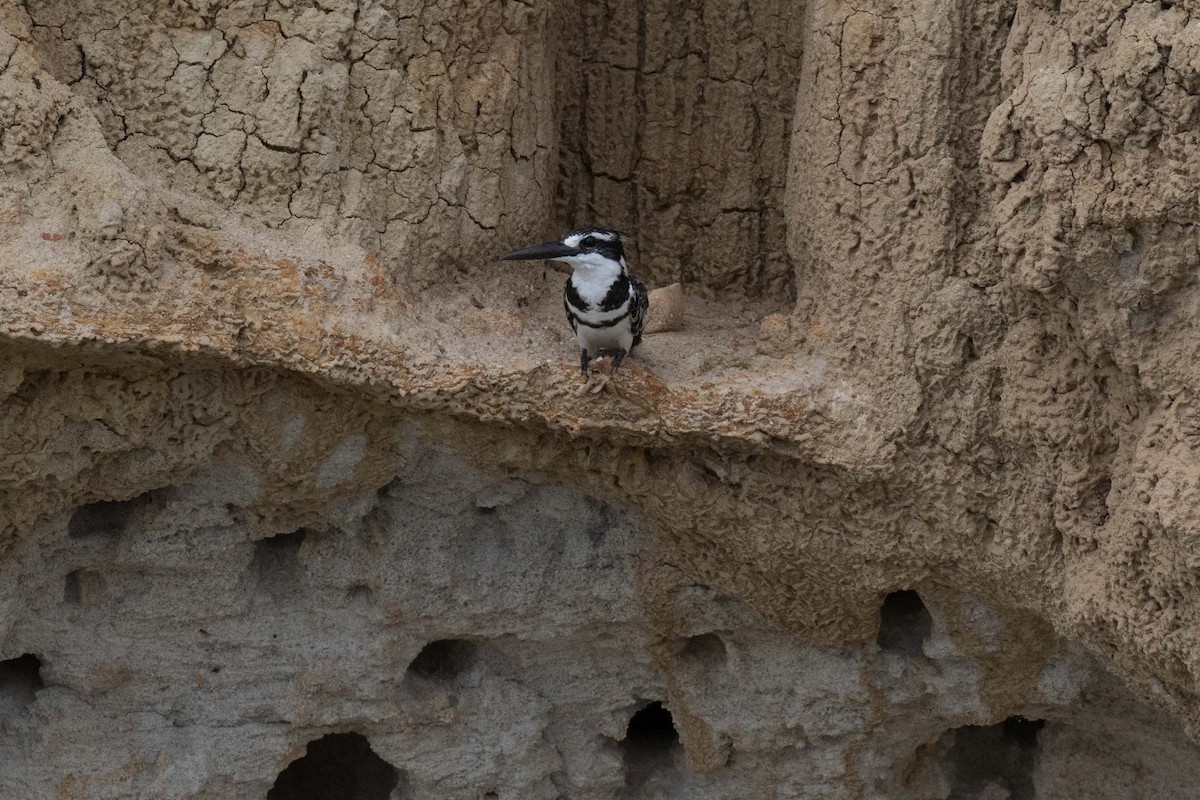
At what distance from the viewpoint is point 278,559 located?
301 cm

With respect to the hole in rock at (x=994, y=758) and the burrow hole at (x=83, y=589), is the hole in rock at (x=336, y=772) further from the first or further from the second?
the hole in rock at (x=994, y=758)

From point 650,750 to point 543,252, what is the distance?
5.23 ft

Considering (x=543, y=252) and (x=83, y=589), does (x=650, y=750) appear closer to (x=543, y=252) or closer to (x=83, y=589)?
(x=83, y=589)

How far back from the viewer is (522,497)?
2.93 metres

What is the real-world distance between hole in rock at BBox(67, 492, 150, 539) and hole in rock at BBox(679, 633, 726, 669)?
4.26ft

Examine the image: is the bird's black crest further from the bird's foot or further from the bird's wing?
the bird's foot

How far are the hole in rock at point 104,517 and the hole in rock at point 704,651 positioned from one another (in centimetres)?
130

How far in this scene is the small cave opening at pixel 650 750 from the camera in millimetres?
3379

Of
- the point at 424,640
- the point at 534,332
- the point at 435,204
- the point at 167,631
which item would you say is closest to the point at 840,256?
the point at 534,332

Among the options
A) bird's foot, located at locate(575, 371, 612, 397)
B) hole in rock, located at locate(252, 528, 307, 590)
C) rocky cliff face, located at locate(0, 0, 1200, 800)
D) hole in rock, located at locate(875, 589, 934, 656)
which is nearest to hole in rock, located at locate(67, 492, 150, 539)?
rocky cliff face, located at locate(0, 0, 1200, 800)

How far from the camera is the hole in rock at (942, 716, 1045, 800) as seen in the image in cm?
340

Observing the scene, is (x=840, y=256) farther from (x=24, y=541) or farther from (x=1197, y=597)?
(x=24, y=541)

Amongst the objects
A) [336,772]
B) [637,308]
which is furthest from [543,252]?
[336,772]

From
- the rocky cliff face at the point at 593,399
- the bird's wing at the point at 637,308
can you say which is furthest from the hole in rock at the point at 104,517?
the bird's wing at the point at 637,308
